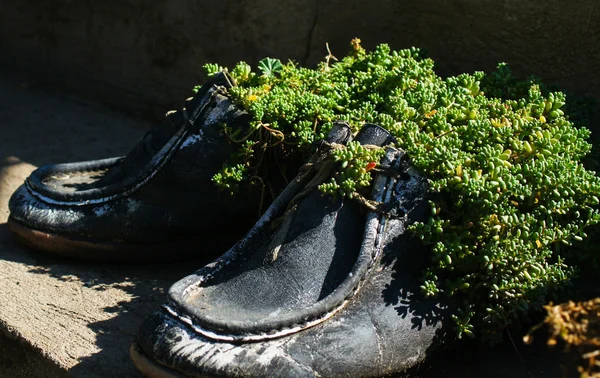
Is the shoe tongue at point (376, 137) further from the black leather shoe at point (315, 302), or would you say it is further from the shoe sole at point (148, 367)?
the shoe sole at point (148, 367)

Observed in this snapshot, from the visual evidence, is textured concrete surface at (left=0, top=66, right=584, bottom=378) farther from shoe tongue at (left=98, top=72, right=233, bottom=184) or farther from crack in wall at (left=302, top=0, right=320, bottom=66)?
crack in wall at (left=302, top=0, right=320, bottom=66)

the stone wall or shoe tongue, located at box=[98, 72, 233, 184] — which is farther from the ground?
the stone wall

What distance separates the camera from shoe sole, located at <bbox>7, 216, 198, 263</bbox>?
8.59 feet

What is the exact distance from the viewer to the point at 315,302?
189cm

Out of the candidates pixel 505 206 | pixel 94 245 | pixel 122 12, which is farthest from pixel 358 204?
pixel 122 12

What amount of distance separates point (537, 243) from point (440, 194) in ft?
0.84

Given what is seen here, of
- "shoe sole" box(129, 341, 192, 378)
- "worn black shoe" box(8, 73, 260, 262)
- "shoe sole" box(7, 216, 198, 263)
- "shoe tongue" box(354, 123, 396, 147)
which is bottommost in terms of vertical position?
"shoe sole" box(129, 341, 192, 378)

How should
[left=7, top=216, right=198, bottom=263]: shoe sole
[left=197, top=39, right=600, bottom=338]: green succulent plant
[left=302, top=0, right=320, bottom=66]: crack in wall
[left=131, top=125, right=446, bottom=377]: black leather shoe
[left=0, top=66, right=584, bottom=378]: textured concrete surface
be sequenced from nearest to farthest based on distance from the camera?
[left=131, top=125, right=446, bottom=377]: black leather shoe
[left=197, top=39, right=600, bottom=338]: green succulent plant
[left=0, top=66, right=584, bottom=378]: textured concrete surface
[left=7, top=216, right=198, bottom=263]: shoe sole
[left=302, top=0, right=320, bottom=66]: crack in wall

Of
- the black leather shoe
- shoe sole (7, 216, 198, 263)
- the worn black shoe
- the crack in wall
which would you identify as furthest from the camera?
the crack in wall

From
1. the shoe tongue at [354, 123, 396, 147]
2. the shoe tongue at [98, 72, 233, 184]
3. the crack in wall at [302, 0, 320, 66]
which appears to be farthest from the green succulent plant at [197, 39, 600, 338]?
the crack in wall at [302, 0, 320, 66]

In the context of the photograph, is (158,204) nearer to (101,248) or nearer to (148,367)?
(101,248)

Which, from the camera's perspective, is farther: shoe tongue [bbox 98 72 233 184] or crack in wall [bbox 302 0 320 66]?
crack in wall [bbox 302 0 320 66]

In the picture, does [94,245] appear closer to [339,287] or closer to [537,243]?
[339,287]

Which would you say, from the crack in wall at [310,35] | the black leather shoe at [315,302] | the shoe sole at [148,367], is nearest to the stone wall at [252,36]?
the crack in wall at [310,35]
